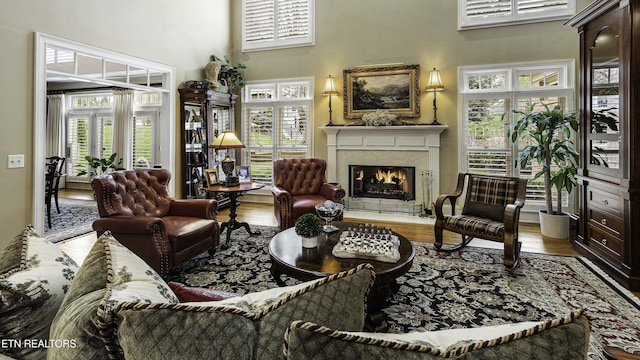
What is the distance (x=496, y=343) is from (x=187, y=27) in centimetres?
646

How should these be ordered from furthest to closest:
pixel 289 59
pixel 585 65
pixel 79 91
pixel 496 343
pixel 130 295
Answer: pixel 79 91 < pixel 289 59 < pixel 585 65 < pixel 130 295 < pixel 496 343

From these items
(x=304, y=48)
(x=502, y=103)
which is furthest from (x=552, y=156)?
(x=304, y=48)

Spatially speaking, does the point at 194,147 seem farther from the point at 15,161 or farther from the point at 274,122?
the point at 15,161

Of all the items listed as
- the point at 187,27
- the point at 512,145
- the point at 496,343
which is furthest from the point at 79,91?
the point at 496,343

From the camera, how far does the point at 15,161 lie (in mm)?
3555

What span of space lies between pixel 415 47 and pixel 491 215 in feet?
11.1

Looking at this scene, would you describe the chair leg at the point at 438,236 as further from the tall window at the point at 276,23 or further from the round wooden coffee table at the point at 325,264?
the tall window at the point at 276,23

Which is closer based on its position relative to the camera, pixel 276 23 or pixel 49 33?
pixel 49 33

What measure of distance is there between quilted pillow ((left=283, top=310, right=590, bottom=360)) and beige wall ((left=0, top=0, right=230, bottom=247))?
435 cm

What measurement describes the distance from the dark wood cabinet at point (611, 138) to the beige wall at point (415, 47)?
145cm

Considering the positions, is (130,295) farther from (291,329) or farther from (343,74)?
(343,74)

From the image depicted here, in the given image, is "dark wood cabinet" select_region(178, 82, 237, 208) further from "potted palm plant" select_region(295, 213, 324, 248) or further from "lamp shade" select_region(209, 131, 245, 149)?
"potted palm plant" select_region(295, 213, 324, 248)

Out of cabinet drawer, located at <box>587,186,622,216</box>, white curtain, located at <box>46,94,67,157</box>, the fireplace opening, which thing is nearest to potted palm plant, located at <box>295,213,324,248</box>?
cabinet drawer, located at <box>587,186,622,216</box>

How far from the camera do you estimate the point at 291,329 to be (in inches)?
23.1
